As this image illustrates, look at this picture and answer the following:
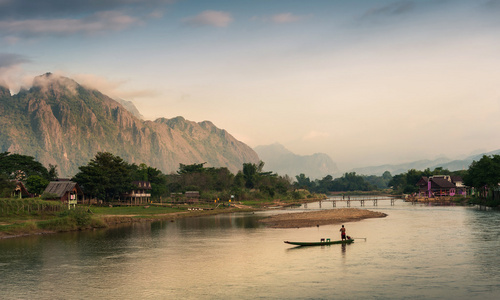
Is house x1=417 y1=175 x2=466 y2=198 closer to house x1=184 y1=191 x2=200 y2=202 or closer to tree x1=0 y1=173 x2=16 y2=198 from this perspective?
house x1=184 y1=191 x2=200 y2=202

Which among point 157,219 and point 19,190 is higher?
point 19,190

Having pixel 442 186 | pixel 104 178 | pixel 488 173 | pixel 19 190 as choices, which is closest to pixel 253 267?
pixel 19 190

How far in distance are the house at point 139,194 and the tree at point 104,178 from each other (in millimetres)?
3173

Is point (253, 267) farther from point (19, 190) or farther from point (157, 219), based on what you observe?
point (19, 190)

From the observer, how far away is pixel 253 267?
39531 mm

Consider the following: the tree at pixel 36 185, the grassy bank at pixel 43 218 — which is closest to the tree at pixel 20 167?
the tree at pixel 36 185

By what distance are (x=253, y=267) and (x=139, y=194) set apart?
339ft

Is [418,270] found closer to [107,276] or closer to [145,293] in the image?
[145,293]

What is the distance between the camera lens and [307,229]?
240 feet

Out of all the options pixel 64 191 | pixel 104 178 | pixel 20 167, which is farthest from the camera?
pixel 20 167

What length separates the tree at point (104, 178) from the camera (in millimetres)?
112562

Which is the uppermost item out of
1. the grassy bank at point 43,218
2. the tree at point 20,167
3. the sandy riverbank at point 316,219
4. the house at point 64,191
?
the tree at point 20,167

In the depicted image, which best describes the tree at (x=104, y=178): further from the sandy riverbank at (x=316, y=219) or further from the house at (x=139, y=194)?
the sandy riverbank at (x=316, y=219)

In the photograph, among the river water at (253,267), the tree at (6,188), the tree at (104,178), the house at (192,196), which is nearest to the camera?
the river water at (253,267)
